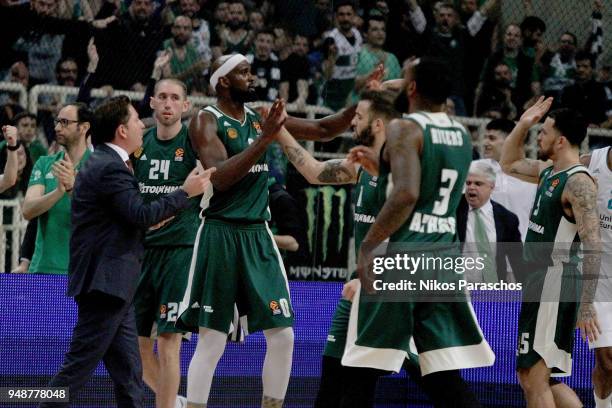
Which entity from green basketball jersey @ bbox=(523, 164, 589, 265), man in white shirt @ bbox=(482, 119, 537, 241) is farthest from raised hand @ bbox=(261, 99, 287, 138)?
man in white shirt @ bbox=(482, 119, 537, 241)

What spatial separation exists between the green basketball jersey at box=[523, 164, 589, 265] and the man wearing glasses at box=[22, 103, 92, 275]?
3313 millimetres

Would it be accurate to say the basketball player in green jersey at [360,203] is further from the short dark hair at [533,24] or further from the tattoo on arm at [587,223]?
the short dark hair at [533,24]

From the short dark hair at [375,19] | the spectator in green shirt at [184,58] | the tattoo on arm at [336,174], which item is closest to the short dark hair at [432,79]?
the tattoo on arm at [336,174]

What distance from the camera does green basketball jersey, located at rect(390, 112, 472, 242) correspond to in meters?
4.72

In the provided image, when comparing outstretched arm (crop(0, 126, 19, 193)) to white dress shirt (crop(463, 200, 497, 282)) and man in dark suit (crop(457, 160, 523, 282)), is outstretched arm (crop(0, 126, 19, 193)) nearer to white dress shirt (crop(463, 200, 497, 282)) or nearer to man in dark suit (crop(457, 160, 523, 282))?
man in dark suit (crop(457, 160, 523, 282))

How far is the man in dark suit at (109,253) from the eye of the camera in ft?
17.4

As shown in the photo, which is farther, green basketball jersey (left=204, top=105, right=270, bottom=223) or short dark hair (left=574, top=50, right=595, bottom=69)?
short dark hair (left=574, top=50, right=595, bottom=69)

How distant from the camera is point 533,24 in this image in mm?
12742

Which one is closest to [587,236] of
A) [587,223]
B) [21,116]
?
[587,223]

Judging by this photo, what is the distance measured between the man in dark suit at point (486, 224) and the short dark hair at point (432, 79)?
3.82m

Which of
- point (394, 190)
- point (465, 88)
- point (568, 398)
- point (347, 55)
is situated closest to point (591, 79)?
point (465, 88)

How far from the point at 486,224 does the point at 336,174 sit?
3.10 meters

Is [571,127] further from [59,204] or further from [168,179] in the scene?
[59,204]

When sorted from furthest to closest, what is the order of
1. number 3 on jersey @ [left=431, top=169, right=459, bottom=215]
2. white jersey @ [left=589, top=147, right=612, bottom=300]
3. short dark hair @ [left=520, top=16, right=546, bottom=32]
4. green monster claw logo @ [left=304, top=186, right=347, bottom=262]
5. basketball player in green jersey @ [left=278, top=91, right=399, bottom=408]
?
short dark hair @ [left=520, top=16, right=546, bottom=32] < green monster claw logo @ [left=304, top=186, right=347, bottom=262] < white jersey @ [left=589, top=147, right=612, bottom=300] < basketball player in green jersey @ [left=278, top=91, right=399, bottom=408] < number 3 on jersey @ [left=431, top=169, right=459, bottom=215]
